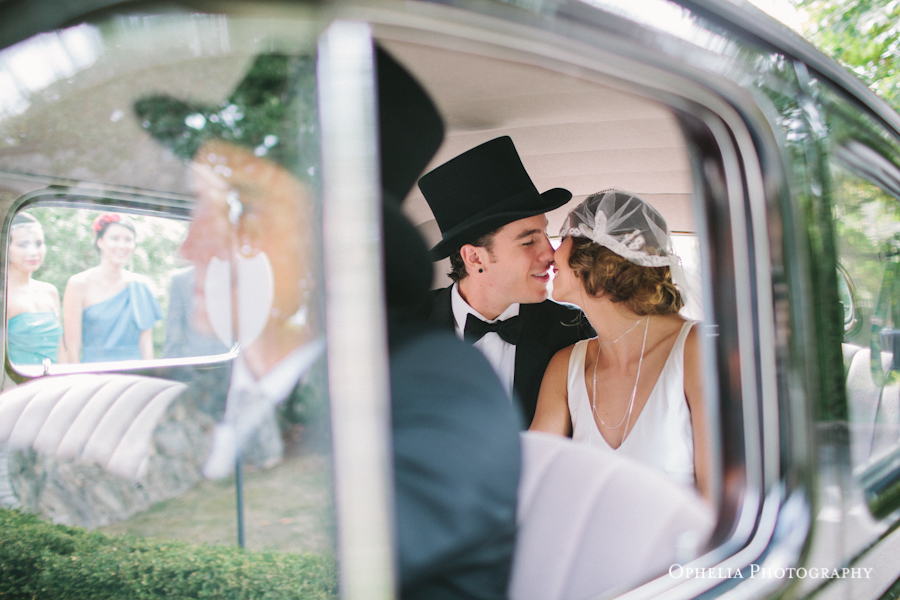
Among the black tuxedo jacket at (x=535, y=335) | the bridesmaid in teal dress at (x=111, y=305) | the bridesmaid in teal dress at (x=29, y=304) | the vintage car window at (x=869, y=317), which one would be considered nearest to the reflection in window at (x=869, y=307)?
the vintage car window at (x=869, y=317)

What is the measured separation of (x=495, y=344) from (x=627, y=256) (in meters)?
0.84

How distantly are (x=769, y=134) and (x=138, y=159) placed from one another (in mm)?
1263

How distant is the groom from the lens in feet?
9.31

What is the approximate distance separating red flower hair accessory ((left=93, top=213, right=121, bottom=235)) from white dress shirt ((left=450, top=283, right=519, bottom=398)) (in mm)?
1902

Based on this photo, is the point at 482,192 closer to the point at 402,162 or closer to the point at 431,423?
the point at 402,162

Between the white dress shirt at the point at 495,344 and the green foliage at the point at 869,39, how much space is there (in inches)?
Result: 142

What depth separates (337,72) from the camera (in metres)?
0.69

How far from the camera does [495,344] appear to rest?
3037mm

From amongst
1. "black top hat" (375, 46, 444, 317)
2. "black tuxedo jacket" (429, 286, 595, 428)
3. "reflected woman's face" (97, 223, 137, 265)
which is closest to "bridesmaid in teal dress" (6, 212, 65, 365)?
"reflected woman's face" (97, 223, 137, 265)

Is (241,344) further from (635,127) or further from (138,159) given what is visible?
(635,127)

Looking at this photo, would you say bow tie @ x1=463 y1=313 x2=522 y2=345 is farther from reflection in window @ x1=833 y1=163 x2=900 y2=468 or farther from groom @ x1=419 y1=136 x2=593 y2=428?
reflection in window @ x1=833 y1=163 x2=900 y2=468

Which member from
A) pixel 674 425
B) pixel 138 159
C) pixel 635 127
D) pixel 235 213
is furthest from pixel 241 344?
pixel 635 127

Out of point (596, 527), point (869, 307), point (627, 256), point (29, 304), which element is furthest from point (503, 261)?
point (29, 304)

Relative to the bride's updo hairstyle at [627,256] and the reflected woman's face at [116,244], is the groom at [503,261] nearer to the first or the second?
the bride's updo hairstyle at [627,256]
